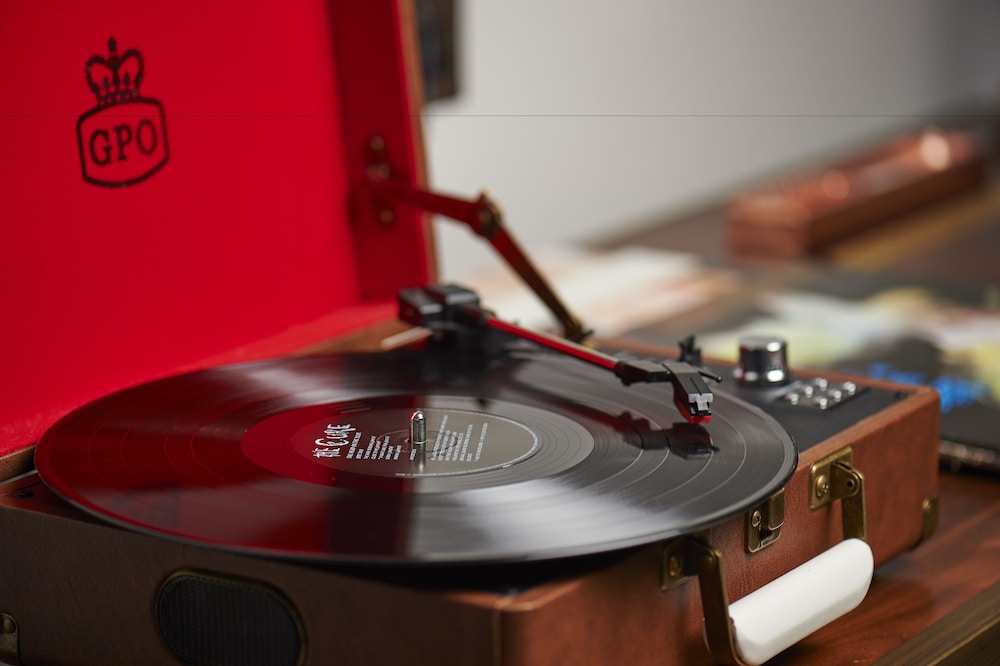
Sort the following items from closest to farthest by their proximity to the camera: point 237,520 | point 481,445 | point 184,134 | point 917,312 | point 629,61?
point 237,520
point 481,445
point 184,134
point 917,312
point 629,61

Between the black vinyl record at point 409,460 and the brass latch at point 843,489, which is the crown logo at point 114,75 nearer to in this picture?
the black vinyl record at point 409,460

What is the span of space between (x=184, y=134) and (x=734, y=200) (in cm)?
159

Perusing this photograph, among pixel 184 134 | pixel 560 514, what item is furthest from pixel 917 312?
pixel 560 514

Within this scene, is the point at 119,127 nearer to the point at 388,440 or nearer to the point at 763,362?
the point at 388,440

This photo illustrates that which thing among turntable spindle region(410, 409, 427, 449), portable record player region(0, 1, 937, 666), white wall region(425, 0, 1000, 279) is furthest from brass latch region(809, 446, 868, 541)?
white wall region(425, 0, 1000, 279)

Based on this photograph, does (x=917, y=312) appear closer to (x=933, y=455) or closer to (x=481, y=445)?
(x=933, y=455)

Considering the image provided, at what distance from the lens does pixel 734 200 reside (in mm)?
2605

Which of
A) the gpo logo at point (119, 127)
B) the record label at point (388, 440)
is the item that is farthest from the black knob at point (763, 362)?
the gpo logo at point (119, 127)

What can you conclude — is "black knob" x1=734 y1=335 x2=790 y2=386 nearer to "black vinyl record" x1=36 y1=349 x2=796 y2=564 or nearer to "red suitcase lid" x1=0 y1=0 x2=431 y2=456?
"black vinyl record" x1=36 y1=349 x2=796 y2=564

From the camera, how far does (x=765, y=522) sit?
0.89 meters

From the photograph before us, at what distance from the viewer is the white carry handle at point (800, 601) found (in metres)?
0.84

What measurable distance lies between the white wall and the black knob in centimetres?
118

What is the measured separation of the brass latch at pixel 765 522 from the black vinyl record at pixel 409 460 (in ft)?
0.13

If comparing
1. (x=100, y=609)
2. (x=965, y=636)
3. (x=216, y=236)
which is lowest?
(x=965, y=636)
